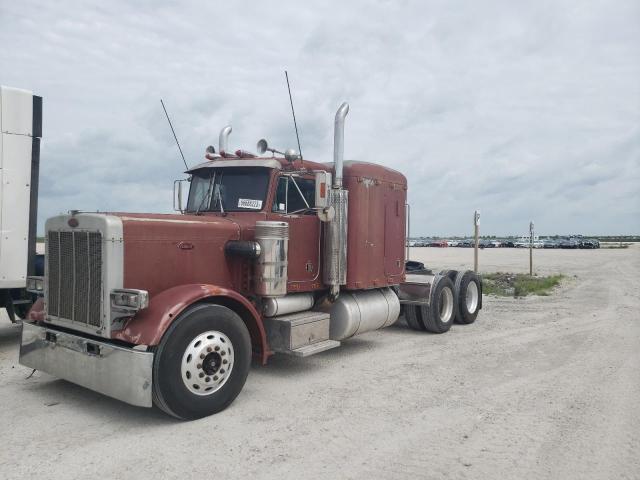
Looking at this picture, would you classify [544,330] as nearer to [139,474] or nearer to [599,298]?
[599,298]

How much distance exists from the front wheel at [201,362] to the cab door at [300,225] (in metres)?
1.49

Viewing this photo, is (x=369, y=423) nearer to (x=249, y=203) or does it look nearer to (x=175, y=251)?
(x=175, y=251)

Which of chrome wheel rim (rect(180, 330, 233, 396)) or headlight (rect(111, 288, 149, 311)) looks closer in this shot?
headlight (rect(111, 288, 149, 311))

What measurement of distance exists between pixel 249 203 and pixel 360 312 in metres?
2.40

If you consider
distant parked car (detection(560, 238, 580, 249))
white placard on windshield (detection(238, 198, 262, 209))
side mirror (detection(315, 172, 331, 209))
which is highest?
distant parked car (detection(560, 238, 580, 249))

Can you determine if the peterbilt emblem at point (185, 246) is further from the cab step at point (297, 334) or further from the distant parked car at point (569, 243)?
the distant parked car at point (569, 243)

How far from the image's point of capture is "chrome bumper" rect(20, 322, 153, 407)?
4.78 meters

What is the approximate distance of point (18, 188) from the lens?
297 inches

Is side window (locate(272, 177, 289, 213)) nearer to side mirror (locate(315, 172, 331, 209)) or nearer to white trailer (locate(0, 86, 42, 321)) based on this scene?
side mirror (locate(315, 172, 331, 209))

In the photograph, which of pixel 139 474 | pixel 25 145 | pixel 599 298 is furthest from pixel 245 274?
pixel 599 298

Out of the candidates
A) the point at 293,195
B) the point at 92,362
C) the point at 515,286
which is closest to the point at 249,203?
the point at 293,195

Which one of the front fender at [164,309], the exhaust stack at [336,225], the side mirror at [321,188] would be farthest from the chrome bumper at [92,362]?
the exhaust stack at [336,225]

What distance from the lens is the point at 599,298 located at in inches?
597

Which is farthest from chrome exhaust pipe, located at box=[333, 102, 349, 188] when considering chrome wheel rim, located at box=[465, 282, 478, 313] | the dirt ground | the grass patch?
the grass patch
